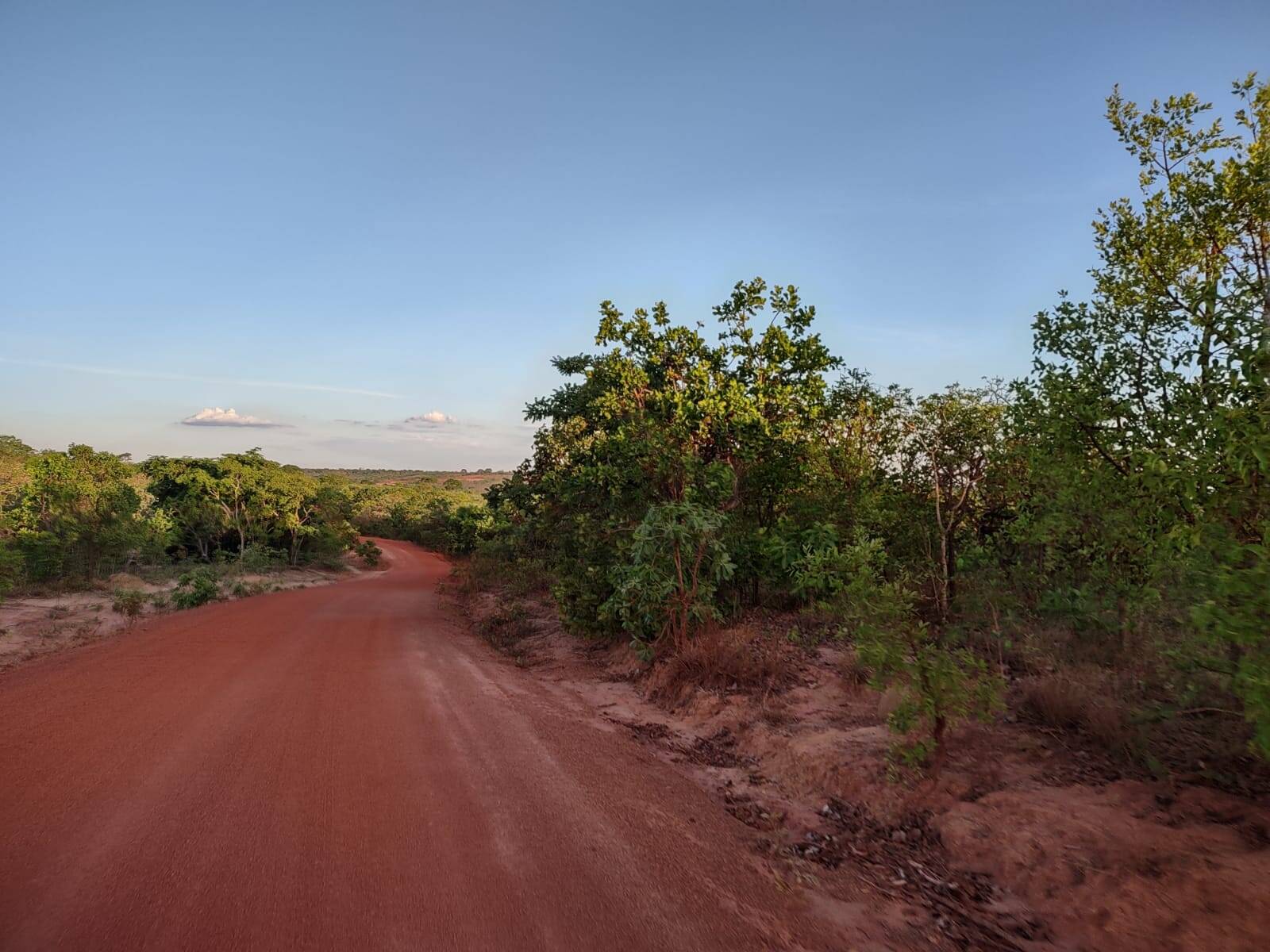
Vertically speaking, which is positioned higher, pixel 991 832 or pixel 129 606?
pixel 991 832

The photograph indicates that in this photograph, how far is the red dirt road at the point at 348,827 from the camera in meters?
3.38

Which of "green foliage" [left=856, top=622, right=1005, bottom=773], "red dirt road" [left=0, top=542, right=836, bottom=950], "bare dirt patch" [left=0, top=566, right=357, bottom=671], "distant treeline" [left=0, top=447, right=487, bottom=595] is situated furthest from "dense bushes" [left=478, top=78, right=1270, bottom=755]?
"distant treeline" [left=0, top=447, right=487, bottom=595]

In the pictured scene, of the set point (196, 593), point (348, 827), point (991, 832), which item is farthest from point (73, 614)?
point (991, 832)

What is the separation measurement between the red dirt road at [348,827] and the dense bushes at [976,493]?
2.35 m

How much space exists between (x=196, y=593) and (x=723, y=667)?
1602cm

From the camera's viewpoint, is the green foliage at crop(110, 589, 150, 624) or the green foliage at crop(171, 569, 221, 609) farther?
the green foliage at crop(171, 569, 221, 609)

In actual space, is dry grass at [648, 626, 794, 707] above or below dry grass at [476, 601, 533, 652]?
above

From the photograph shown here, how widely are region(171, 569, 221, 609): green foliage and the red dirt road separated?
31.1 ft

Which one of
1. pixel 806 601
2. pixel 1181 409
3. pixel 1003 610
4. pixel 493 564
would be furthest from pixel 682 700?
pixel 493 564

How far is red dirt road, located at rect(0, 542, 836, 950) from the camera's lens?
3385mm

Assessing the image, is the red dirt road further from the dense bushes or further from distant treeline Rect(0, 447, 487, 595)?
distant treeline Rect(0, 447, 487, 595)

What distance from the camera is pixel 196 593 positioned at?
17.5 metres

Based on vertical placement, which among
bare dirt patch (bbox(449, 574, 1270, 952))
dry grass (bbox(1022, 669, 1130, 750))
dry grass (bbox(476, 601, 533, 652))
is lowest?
dry grass (bbox(476, 601, 533, 652))

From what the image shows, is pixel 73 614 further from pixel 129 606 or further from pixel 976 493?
pixel 976 493
